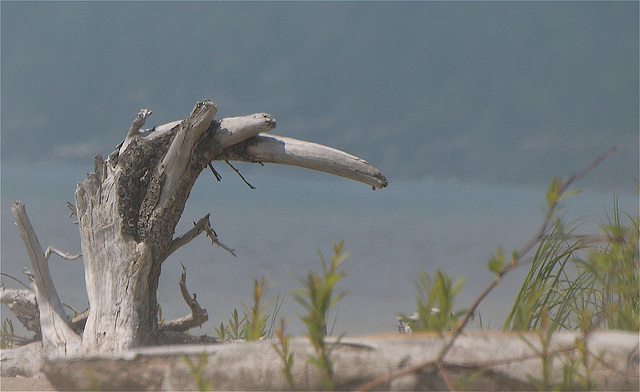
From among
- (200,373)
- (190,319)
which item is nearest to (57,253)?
(190,319)

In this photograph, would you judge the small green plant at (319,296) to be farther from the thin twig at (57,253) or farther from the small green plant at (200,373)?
the thin twig at (57,253)

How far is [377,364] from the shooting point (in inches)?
74.2

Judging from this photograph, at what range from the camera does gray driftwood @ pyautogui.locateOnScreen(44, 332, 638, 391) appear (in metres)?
1.86

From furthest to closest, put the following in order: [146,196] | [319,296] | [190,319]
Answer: [190,319] → [146,196] → [319,296]

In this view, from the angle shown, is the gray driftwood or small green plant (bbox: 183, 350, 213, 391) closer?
small green plant (bbox: 183, 350, 213, 391)

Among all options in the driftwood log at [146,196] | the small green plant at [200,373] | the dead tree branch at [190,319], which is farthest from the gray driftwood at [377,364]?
the dead tree branch at [190,319]

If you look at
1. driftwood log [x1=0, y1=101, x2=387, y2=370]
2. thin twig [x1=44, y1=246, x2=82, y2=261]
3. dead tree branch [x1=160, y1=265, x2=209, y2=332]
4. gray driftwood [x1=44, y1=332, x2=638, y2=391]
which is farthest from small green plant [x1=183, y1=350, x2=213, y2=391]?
thin twig [x1=44, y1=246, x2=82, y2=261]

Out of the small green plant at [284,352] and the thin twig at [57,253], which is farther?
the thin twig at [57,253]

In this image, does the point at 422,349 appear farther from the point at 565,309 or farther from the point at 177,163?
the point at 177,163

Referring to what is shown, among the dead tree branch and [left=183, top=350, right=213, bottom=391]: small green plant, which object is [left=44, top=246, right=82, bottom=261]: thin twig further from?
[left=183, top=350, right=213, bottom=391]: small green plant

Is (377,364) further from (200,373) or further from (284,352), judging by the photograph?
(200,373)

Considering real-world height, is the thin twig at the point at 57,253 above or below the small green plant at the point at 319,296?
above

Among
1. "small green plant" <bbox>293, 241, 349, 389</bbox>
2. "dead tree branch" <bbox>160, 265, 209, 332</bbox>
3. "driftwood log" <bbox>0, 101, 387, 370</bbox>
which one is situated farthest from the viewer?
"dead tree branch" <bbox>160, 265, 209, 332</bbox>

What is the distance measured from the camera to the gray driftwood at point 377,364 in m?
1.86
